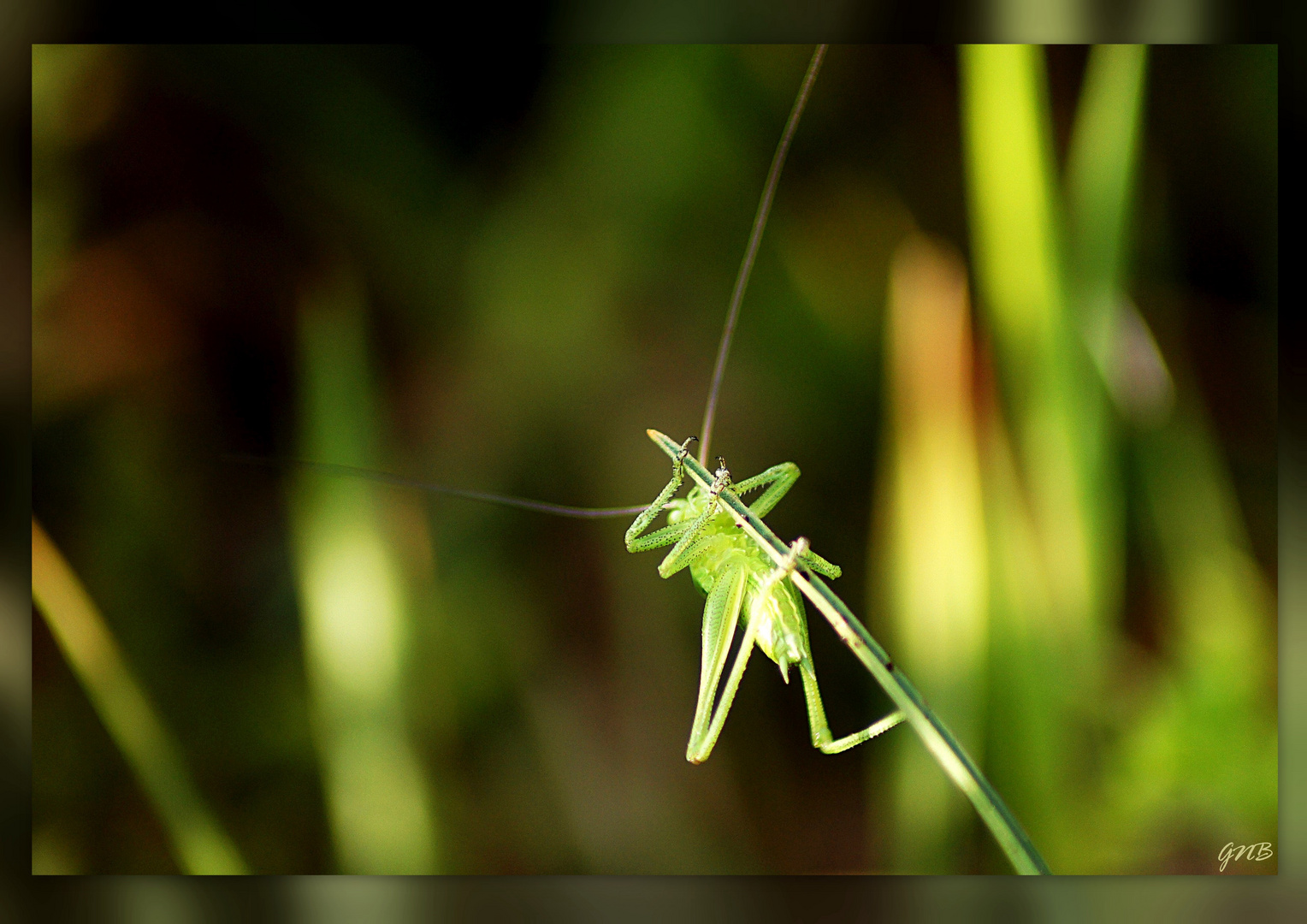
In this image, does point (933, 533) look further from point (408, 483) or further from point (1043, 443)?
point (408, 483)

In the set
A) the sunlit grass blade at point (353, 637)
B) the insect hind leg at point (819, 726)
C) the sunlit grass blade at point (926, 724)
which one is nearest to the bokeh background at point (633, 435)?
the sunlit grass blade at point (353, 637)

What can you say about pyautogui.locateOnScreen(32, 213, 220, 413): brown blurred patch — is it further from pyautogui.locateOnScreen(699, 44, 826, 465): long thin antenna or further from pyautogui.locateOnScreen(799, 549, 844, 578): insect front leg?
pyautogui.locateOnScreen(799, 549, 844, 578): insect front leg

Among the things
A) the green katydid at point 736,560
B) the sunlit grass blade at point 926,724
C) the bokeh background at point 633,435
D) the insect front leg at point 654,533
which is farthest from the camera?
the bokeh background at point 633,435

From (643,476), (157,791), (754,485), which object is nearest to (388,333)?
(643,476)
